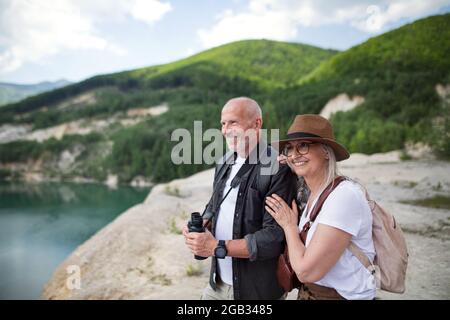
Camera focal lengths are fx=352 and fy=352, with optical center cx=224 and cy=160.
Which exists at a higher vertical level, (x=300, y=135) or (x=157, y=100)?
(x=157, y=100)

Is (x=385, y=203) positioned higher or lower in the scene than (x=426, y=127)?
lower

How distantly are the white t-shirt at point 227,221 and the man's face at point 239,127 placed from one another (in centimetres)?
16

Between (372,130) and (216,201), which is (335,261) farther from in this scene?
(372,130)

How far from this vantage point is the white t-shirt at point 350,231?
182 centimetres

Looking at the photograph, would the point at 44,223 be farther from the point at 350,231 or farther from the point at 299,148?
the point at 350,231

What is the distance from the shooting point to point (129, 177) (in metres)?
71.9

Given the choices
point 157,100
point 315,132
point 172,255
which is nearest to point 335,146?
point 315,132

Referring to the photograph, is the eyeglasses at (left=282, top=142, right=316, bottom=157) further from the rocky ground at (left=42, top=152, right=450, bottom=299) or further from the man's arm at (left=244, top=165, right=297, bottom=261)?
the rocky ground at (left=42, top=152, right=450, bottom=299)

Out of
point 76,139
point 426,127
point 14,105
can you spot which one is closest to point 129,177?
point 76,139

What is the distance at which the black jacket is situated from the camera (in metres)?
2.35

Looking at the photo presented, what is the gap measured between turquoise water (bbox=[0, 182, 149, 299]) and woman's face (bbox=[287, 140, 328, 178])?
17.0 metres

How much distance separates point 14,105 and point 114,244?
128 meters

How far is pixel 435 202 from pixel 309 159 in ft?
35.6

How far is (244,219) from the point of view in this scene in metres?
2.52
